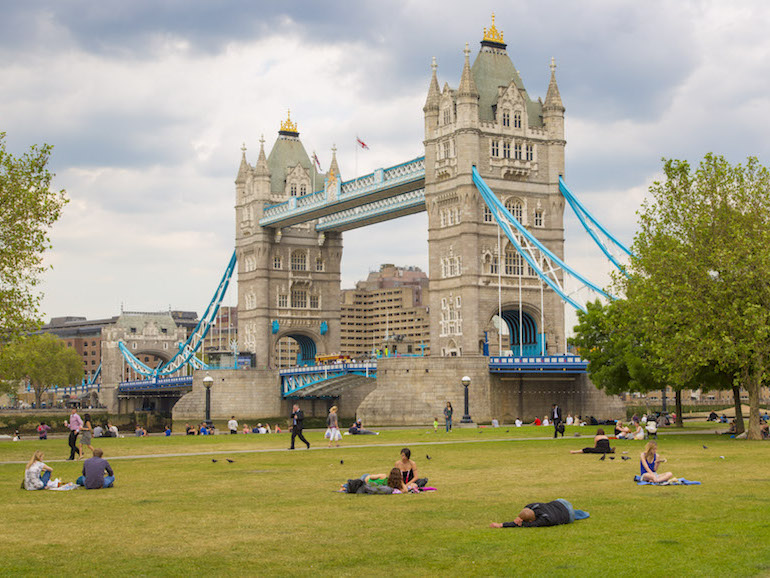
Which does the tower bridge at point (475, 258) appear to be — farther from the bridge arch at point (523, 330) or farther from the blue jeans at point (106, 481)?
the blue jeans at point (106, 481)

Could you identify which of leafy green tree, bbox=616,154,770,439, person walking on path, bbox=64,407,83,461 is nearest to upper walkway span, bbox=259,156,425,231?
leafy green tree, bbox=616,154,770,439

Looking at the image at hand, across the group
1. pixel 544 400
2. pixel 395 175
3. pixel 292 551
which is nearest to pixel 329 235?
pixel 395 175

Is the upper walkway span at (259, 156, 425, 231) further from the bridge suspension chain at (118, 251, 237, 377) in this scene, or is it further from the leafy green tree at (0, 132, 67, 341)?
the leafy green tree at (0, 132, 67, 341)

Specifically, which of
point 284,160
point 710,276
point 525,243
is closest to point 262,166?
point 284,160

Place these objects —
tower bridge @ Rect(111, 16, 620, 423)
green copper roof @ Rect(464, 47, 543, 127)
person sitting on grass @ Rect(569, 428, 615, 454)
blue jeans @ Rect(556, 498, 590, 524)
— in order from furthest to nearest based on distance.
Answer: green copper roof @ Rect(464, 47, 543, 127) → tower bridge @ Rect(111, 16, 620, 423) → person sitting on grass @ Rect(569, 428, 615, 454) → blue jeans @ Rect(556, 498, 590, 524)

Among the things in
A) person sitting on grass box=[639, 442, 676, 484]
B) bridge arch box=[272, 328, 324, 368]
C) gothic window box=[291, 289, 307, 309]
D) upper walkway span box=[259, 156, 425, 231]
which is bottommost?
person sitting on grass box=[639, 442, 676, 484]

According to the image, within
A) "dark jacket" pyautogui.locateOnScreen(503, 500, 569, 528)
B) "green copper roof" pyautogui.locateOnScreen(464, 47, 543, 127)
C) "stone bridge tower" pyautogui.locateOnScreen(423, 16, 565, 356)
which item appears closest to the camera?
"dark jacket" pyautogui.locateOnScreen(503, 500, 569, 528)

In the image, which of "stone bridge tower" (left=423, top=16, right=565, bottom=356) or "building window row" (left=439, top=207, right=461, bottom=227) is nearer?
"stone bridge tower" (left=423, top=16, right=565, bottom=356)

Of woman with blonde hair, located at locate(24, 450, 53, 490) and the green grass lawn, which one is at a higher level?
woman with blonde hair, located at locate(24, 450, 53, 490)

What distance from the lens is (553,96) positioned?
8388 cm

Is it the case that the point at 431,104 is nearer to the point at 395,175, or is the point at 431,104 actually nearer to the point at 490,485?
the point at 395,175

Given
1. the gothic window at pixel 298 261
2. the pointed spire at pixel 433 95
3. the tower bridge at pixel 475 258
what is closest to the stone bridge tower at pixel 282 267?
the gothic window at pixel 298 261

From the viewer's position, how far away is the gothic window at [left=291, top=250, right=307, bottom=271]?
362 ft

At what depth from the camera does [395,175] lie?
9000 centimetres
